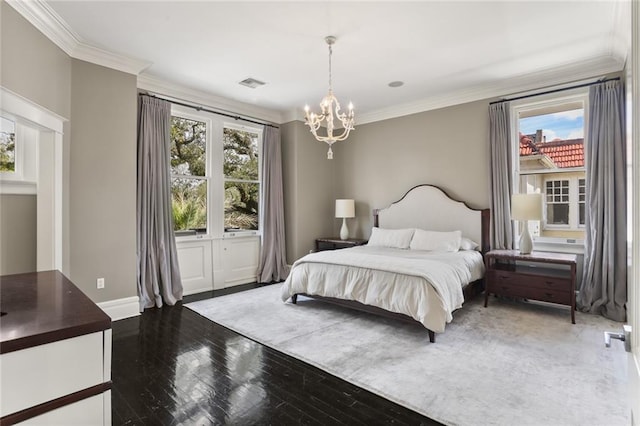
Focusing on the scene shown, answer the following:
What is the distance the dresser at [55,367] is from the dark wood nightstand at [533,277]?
4184 mm

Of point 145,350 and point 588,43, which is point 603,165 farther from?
point 145,350

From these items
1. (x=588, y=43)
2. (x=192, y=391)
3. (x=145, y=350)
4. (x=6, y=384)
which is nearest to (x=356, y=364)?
(x=192, y=391)

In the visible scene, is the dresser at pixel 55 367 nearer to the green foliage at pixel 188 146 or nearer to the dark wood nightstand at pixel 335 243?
the green foliage at pixel 188 146

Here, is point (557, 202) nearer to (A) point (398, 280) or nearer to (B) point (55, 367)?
(A) point (398, 280)

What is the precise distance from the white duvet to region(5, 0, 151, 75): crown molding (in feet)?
10.2

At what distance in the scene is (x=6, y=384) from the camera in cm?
88

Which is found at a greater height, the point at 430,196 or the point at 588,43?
the point at 588,43

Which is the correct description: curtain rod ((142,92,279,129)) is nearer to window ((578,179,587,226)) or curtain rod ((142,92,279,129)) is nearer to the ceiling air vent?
the ceiling air vent

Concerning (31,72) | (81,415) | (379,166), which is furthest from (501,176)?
(31,72)

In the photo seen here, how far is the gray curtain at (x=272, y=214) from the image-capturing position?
5809 mm

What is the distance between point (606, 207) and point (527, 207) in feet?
2.65

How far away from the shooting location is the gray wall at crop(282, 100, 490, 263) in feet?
16.3

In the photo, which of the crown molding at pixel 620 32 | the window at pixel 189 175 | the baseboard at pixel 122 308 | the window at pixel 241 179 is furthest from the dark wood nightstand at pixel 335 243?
the crown molding at pixel 620 32

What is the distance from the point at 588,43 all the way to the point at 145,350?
5.38 metres
